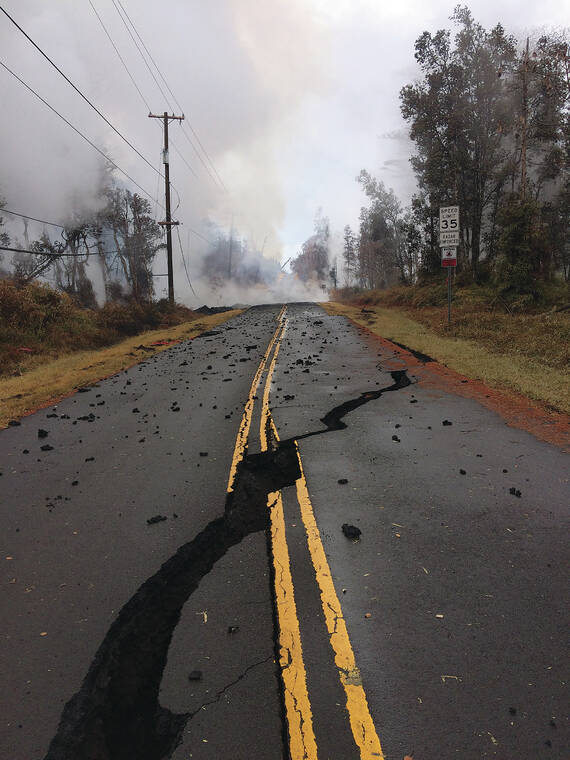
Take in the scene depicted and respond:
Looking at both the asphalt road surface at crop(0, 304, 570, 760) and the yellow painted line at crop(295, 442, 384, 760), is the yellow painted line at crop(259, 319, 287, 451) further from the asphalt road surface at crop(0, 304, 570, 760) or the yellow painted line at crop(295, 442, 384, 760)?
the yellow painted line at crop(295, 442, 384, 760)

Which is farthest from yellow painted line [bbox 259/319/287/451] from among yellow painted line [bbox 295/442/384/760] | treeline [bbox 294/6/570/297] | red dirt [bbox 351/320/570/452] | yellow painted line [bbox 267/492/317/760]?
treeline [bbox 294/6/570/297]

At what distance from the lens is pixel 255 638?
2652mm

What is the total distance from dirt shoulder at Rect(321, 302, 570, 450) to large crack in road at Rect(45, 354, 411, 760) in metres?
4.47

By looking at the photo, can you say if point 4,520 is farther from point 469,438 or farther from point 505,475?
point 469,438

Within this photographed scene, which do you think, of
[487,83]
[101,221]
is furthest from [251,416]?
[101,221]

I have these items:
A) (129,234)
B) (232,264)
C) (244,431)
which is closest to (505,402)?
(244,431)

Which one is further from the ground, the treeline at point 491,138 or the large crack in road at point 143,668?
the treeline at point 491,138

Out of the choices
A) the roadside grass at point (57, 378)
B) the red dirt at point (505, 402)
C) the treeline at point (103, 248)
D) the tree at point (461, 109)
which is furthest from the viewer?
the treeline at point (103, 248)

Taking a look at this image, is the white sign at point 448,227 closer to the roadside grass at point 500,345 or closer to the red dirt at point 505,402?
the roadside grass at point 500,345

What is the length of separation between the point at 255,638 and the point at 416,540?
158cm

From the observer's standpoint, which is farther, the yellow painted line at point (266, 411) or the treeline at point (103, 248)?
the treeline at point (103, 248)

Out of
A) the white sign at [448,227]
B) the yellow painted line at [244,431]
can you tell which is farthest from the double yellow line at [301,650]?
the white sign at [448,227]

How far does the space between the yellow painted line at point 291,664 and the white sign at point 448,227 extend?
13.4 m

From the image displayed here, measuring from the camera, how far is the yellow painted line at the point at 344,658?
2027mm
